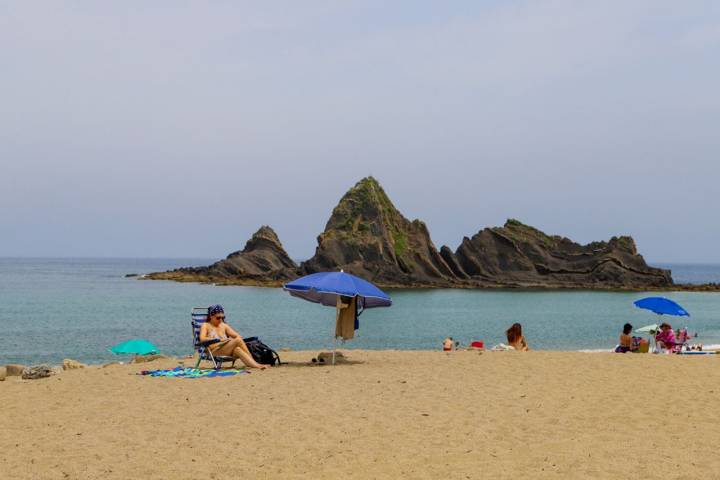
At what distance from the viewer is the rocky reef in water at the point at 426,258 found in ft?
339

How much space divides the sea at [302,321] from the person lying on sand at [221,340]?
1579 cm

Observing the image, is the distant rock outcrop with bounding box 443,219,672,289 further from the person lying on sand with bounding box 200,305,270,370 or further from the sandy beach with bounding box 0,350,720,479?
the sandy beach with bounding box 0,350,720,479

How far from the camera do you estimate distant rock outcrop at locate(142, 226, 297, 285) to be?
108 meters

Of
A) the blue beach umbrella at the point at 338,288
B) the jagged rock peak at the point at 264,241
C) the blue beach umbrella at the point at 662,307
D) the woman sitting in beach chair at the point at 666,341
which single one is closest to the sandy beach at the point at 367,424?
the blue beach umbrella at the point at 338,288

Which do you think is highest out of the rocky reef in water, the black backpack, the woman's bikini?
the rocky reef in water

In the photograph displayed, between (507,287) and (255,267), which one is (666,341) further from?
(255,267)

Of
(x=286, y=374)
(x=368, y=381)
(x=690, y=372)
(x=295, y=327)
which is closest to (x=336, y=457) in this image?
(x=368, y=381)

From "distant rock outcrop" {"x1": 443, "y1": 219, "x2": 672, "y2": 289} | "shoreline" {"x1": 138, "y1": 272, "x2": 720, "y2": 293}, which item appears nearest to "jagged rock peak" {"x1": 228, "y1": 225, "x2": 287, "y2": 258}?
"shoreline" {"x1": 138, "y1": 272, "x2": 720, "y2": 293}

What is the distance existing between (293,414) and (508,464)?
3549 millimetres

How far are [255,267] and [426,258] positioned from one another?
2656cm

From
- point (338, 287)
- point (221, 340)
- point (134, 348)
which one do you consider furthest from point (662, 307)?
point (134, 348)

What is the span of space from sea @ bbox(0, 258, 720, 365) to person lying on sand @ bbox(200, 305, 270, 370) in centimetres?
1579

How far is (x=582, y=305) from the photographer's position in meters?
74.6

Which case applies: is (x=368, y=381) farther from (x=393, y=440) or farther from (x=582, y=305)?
(x=582, y=305)
